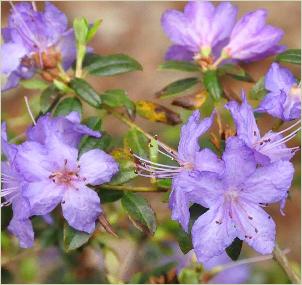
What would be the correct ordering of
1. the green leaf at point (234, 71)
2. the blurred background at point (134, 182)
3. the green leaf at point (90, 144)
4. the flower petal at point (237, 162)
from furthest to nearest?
the blurred background at point (134, 182) → the green leaf at point (234, 71) → the green leaf at point (90, 144) → the flower petal at point (237, 162)

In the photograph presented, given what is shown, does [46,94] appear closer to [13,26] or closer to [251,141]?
[13,26]

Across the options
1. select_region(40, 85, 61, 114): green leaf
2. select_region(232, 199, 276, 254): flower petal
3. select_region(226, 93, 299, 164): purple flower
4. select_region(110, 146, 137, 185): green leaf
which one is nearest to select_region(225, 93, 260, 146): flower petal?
select_region(226, 93, 299, 164): purple flower

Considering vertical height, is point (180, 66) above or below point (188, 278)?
above

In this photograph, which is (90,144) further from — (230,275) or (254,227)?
(230,275)

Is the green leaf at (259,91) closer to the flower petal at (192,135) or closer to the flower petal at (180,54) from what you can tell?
the flower petal at (180,54)

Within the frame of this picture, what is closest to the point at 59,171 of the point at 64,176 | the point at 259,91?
the point at 64,176

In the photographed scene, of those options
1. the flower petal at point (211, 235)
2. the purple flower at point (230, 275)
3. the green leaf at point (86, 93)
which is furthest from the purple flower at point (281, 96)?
the purple flower at point (230, 275)

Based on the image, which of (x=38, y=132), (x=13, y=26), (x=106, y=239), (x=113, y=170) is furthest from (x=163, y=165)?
(x=106, y=239)
